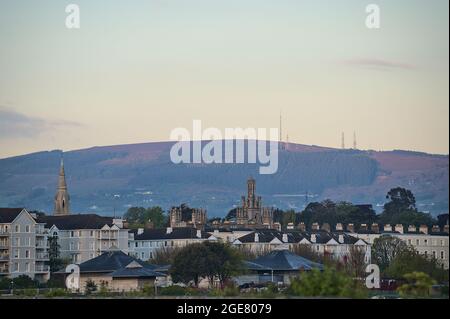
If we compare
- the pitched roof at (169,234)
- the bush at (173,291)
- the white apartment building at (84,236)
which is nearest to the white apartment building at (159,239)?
the pitched roof at (169,234)

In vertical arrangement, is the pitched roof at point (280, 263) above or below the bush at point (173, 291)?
above

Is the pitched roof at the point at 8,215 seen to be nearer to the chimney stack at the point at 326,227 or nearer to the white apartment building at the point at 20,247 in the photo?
the white apartment building at the point at 20,247

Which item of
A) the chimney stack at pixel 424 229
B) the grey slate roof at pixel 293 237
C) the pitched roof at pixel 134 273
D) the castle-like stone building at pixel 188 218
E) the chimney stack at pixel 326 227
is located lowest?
the pitched roof at pixel 134 273

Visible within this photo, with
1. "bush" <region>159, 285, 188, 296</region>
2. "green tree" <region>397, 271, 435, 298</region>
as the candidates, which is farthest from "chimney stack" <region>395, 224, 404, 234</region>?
"green tree" <region>397, 271, 435, 298</region>

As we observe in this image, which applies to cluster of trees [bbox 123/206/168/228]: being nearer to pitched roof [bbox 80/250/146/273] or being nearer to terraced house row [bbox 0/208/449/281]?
terraced house row [bbox 0/208/449/281]

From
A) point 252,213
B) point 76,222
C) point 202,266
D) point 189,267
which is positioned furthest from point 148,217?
point 202,266

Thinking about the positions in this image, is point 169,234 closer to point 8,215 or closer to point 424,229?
point 8,215
